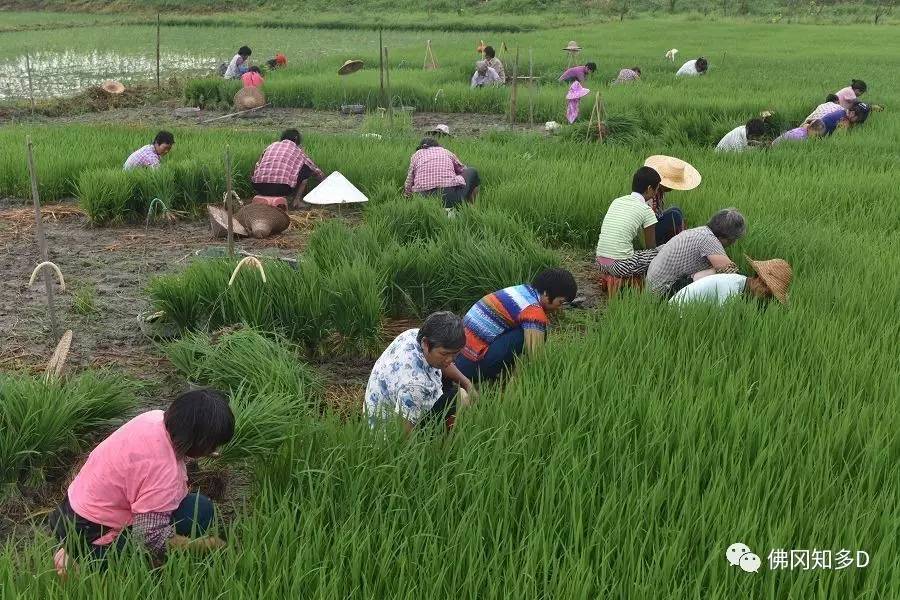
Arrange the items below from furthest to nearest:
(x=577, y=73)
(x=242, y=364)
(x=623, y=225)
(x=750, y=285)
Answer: (x=577, y=73)
(x=623, y=225)
(x=750, y=285)
(x=242, y=364)

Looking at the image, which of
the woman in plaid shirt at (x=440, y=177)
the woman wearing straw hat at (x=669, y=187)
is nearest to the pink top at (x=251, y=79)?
the woman in plaid shirt at (x=440, y=177)

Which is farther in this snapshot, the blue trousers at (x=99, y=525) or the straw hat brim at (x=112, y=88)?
the straw hat brim at (x=112, y=88)

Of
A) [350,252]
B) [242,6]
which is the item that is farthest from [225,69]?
[242,6]

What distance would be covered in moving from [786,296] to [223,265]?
9.60 ft

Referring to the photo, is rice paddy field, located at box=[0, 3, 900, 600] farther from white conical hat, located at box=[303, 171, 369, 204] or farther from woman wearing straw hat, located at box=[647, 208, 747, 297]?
woman wearing straw hat, located at box=[647, 208, 747, 297]

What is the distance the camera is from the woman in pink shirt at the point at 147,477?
2127mm

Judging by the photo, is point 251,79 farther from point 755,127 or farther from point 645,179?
point 645,179

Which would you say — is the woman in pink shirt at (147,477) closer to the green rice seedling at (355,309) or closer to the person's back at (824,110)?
the green rice seedling at (355,309)

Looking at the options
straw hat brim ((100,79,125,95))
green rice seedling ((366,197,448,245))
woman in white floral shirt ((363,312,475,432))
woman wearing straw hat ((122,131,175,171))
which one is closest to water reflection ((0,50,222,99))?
straw hat brim ((100,79,125,95))

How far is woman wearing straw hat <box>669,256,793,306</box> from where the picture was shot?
368cm

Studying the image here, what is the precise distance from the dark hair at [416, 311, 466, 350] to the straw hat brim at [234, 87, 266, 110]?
1010cm

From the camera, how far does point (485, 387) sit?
2.78m

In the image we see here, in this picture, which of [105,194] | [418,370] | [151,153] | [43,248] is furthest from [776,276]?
[151,153]

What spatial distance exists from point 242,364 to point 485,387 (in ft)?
3.80
